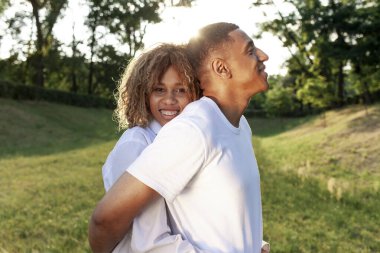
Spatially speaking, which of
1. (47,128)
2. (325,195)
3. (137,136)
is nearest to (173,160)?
(137,136)

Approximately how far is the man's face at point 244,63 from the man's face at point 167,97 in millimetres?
407

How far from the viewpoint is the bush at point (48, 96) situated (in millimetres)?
34406

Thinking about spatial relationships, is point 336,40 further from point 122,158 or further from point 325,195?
point 122,158

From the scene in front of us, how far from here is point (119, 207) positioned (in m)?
1.64

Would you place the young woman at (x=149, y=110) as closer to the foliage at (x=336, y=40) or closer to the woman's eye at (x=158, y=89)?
the woman's eye at (x=158, y=89)

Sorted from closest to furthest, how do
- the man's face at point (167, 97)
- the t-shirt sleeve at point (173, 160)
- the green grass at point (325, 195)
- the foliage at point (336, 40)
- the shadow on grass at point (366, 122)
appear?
the t-shirt sleeve at point (173, 160) < the man's face at point (167, 97) < the green grass at point (325, 195) < the shadow on grass at point (366, 122) < the foliage at point (336, 40)

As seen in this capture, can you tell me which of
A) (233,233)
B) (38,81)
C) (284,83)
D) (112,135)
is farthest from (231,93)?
(284,83)

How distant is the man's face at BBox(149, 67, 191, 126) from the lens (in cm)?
219

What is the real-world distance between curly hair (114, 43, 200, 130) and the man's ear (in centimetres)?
27

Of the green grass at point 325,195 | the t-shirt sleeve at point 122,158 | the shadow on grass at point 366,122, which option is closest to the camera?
the t-shirt sleeve at point 122,158

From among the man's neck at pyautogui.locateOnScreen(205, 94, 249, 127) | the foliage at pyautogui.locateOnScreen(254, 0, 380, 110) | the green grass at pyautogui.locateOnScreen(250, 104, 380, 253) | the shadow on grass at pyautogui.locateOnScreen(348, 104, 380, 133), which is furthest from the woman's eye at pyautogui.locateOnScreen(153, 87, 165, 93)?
the foliage at pyautogui.locateOnScreen(254, 0, 380, 110)

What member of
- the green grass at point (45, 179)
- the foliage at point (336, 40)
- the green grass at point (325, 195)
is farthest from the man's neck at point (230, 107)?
the foliage at point (336, 40)

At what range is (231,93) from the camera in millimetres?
1809

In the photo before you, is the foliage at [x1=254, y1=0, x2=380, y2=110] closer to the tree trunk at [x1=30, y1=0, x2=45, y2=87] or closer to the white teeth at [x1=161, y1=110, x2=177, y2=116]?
the tree trunk at [x1=30, y1=0, x2=45, y2=87]
